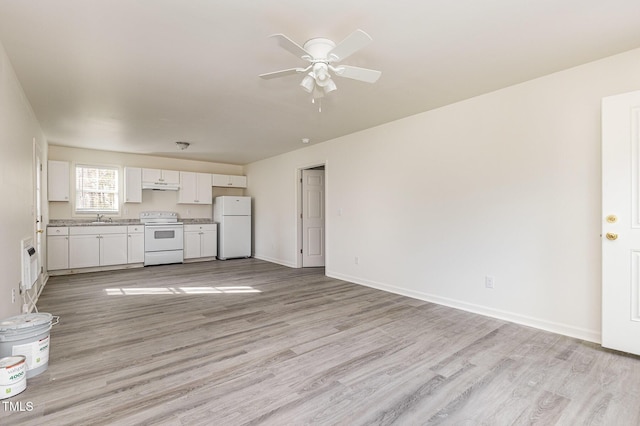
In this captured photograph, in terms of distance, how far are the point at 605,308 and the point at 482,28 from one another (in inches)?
93.6

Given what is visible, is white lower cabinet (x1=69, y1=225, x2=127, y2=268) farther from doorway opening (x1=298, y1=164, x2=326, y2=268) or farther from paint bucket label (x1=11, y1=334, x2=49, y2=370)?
paint bucket label (x1=11, y1=334, x2=49, y2=370)

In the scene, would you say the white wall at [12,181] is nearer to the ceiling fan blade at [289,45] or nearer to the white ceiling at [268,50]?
the white ceiling at [268,50]

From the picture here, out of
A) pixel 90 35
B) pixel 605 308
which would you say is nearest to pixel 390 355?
pixel 605 308

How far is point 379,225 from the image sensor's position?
14.8ft

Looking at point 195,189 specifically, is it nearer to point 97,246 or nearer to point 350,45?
point 97,246

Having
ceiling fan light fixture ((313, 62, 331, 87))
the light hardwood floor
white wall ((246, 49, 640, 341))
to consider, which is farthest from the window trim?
ceiling fan light fixture ((313, 62, 331, 87))

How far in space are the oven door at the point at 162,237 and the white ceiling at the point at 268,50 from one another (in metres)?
2.78

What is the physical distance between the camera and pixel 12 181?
2672 millimetres

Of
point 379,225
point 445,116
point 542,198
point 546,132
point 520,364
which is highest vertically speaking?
point 445,116

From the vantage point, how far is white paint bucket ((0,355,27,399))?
5.99 ft

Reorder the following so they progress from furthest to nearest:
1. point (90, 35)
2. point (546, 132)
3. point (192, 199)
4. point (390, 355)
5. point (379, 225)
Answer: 1. point (192, 199)
2. point (379, 225)
3. point (546, 132)
4. point (390, 355)
5. point (90, 35)

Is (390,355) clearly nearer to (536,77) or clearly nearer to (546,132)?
(546,132)

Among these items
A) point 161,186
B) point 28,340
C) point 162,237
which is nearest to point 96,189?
point 161,186

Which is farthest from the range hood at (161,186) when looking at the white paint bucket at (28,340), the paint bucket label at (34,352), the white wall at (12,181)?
the paint bucket label at (34,352)
